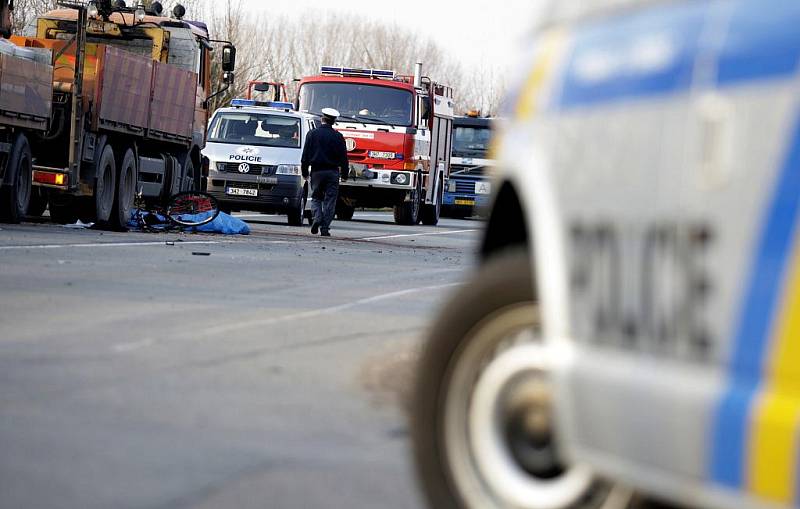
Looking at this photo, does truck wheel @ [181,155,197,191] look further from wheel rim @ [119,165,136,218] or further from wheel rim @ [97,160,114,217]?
wheel rim @ [97,160,114,217]

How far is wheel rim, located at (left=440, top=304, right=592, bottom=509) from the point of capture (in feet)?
13.2

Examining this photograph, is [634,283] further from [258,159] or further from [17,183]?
[258,159]

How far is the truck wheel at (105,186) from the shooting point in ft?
72.8

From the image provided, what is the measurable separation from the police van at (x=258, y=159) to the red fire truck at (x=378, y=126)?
8.72 ft

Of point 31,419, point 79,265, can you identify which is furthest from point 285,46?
point 31,419

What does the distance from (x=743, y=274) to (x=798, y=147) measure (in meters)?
0.30

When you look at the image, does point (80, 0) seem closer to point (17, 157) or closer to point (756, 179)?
point (17, 157)

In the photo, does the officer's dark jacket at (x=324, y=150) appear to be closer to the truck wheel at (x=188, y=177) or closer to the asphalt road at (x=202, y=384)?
the truck wheel at (x=188, y=177)

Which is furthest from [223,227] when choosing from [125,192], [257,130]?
[257,130]

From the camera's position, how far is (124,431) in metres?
6.07

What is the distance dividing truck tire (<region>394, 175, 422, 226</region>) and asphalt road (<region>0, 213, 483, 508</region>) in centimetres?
1832

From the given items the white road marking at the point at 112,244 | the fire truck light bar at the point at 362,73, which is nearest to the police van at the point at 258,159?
the fire truck light bar at the point at 362,73

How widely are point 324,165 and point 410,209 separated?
29.8 feet

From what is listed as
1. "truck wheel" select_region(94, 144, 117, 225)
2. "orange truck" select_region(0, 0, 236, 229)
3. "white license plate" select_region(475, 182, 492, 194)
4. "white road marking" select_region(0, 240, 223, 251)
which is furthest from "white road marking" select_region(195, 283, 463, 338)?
"white license plate" select_region(475, 182, 492, 194)
